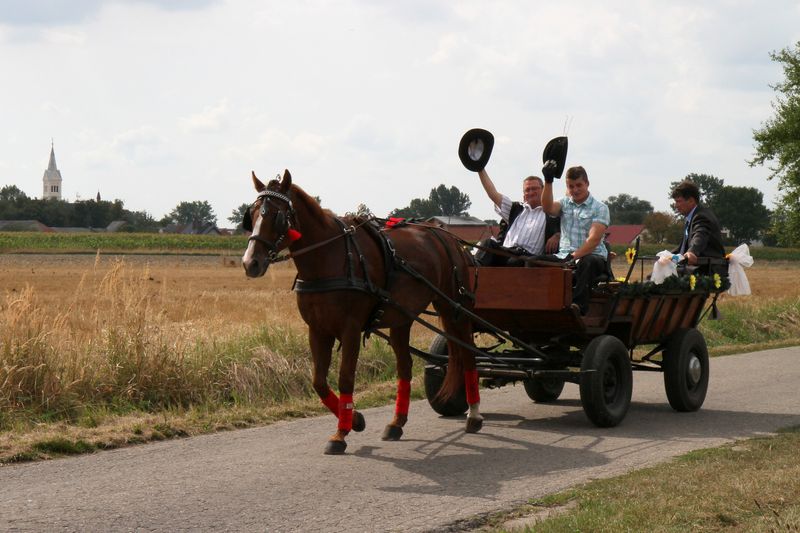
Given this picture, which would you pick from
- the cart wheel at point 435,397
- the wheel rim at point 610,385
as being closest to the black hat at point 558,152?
the wheel rim at point 610,385

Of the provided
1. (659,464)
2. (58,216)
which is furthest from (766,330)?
(58,216)

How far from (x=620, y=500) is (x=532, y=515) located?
54 cm

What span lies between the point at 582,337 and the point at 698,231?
185cm

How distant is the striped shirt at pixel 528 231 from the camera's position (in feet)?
31.7

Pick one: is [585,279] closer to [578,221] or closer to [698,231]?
[578,221]

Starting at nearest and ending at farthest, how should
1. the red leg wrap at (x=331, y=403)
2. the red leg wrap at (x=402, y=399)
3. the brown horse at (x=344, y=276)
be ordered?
1. the brown horse at (x=344, y=276)
2. the red leg wrap at (x=331, y=403)
3. the red leg wrap at (x=402, y=399)

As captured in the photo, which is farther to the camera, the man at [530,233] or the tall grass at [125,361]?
the man at [530,233]

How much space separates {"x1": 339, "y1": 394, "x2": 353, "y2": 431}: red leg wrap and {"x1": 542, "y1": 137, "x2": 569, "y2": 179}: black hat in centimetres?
289

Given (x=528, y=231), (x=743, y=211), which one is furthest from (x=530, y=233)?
(x=743, y=211)

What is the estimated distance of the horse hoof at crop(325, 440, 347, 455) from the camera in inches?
305

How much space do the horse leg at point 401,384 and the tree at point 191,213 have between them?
411ft

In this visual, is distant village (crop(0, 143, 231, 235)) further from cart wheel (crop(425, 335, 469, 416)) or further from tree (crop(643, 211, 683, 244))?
cart wheel (crop(425, 335, 469, 416))

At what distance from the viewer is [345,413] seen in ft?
25.7

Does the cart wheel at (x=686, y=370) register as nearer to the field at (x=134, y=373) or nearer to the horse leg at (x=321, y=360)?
the field at (x=134, y=373)
